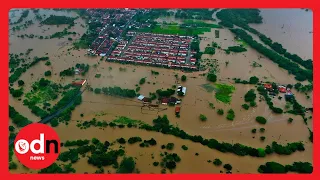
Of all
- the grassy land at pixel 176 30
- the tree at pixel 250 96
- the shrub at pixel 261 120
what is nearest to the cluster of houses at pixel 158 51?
the grassy land at pixel 176 30

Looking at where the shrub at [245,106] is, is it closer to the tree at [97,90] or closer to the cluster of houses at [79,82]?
the tree at [97,90]

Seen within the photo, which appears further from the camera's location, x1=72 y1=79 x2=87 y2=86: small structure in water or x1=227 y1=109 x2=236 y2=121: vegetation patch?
x1=72 y1=79 x2=87 y2=86: small structure in water

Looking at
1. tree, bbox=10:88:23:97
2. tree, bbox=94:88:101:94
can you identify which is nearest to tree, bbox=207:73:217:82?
tree, bbox=94:88:101:94

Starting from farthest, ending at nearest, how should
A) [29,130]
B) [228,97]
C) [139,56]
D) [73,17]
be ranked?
[73,17] < [139,56] < [228,97] < [29,130]

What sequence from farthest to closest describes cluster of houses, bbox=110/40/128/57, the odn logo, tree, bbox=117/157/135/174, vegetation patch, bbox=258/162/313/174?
cluster of houses, bbox=110/40/128/57 < vegetation patch, bbox=258/162/313/174 < tree, bbox=117/157/135/174 < the odn logo

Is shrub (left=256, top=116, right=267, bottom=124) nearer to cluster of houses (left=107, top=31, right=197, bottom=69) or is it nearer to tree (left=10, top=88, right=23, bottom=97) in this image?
cluster of houses (left=107, top=31, right=197, bottom=69)

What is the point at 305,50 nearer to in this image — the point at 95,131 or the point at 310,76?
the point at 310,76

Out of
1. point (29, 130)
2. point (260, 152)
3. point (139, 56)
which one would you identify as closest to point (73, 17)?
point (139, 56)

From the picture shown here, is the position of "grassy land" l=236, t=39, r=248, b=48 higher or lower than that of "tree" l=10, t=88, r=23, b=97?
higher

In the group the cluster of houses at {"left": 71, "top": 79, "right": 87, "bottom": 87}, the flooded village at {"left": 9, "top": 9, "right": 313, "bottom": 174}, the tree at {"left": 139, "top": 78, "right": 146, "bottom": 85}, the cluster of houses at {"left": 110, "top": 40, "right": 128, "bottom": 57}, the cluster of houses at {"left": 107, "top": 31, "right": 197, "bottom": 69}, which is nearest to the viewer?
the flooded village at {"left": 9, "top": 9, "right": 313, "bottom": 174}
